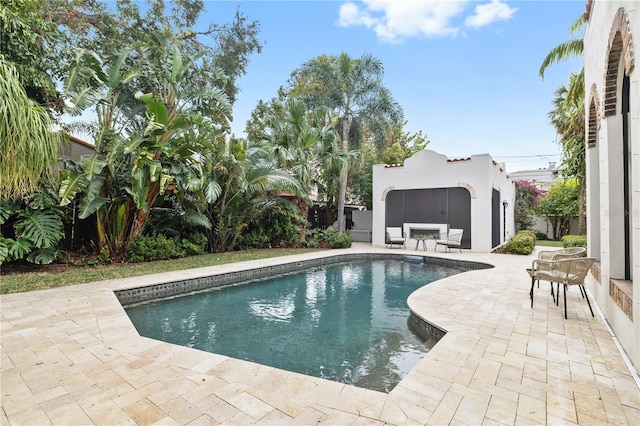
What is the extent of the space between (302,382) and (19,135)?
312 centimetres

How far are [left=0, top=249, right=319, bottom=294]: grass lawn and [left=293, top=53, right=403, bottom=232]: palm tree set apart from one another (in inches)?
377

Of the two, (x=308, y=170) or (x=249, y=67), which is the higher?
(x=249, y=67)

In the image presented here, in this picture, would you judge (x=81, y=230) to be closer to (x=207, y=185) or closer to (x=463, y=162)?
(x=207, y=185)

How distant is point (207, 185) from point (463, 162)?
11629mm

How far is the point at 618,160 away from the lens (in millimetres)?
4621

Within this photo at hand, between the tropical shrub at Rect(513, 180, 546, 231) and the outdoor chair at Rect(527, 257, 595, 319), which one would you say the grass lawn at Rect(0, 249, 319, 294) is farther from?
the tropical shrub at Rect(513, 180, 546, 231)

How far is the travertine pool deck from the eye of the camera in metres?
2.59

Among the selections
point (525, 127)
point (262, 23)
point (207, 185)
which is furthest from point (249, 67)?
point (525, 127)

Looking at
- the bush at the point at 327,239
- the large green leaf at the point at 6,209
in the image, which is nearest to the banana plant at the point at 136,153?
the large green leaf at the point at 6,209

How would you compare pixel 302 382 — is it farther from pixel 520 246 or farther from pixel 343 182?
pixel 343 182

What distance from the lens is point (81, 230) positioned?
33.9ft

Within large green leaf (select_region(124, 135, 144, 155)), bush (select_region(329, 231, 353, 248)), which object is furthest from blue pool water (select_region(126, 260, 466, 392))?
bush (select_region(329, 231, 353, 248))

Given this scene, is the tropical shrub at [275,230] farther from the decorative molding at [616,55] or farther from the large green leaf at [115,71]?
the decorative molding at [616,55]

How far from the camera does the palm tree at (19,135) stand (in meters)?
2.18
